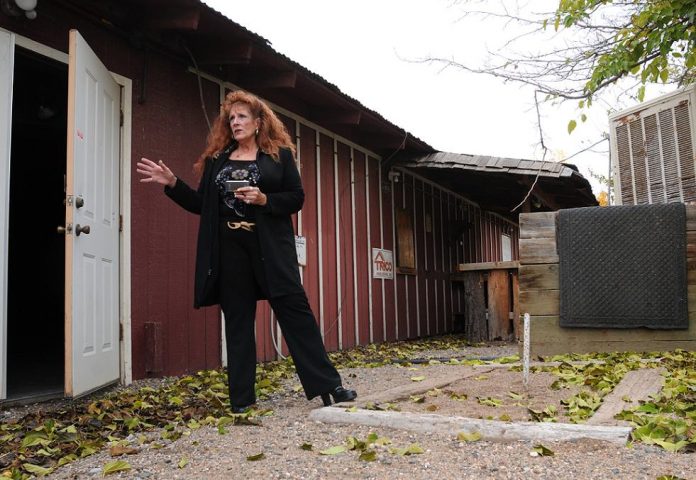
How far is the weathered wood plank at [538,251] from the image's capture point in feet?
17.8

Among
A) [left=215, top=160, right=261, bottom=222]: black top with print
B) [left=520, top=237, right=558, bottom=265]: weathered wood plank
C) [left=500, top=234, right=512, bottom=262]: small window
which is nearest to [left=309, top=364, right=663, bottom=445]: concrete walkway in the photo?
[left=215, top=160, right=261, bottom=222]: black top with print

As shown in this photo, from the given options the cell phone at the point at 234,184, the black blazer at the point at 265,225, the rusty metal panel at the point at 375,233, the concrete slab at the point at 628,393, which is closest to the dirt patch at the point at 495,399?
the concrete slab at the point at 628,393

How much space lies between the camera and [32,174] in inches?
353

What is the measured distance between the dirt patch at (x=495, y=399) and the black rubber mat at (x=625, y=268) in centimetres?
114

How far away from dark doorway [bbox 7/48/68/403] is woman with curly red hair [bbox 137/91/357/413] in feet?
12.2

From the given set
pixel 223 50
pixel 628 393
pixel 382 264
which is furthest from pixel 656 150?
pixel 223 50

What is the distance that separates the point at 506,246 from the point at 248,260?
13.7 meters

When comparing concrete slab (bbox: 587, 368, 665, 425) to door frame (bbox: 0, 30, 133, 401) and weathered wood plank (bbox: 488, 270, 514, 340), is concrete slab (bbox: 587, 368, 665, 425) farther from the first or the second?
weathered wood plank (bbox: 488, 270, 514, 340)

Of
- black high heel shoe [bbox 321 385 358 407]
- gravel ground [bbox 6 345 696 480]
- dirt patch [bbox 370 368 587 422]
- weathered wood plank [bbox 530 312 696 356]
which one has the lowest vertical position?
gravel ground [bbox 6 345 696 480]

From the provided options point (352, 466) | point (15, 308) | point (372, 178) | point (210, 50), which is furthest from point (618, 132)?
point (15, 308)

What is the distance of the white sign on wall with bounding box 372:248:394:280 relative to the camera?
9234mm

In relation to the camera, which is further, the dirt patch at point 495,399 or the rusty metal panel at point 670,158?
the rusty metal panel at point 670,158

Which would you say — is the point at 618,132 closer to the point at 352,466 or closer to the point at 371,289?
the point at 371,289

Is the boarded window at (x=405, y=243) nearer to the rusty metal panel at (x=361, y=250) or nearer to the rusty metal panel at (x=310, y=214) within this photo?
the rusty metal panel at (x=361, y=250)
